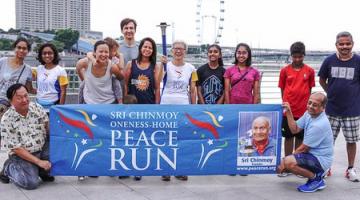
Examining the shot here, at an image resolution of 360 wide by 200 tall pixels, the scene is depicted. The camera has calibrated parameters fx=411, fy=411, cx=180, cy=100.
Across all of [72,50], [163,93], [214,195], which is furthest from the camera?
[72,50]

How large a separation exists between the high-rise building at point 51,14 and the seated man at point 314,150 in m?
97.7

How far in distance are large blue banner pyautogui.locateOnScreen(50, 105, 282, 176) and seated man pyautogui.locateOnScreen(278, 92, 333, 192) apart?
33 cm

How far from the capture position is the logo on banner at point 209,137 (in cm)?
434

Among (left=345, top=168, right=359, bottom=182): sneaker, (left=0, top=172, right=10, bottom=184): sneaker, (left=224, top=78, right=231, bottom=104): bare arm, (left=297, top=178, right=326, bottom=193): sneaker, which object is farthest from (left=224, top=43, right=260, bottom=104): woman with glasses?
(left=0, top=172, right=10, bottom=184): sneaker

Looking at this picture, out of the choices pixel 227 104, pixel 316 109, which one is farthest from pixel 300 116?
pixel 227 104

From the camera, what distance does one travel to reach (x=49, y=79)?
461 centimetres

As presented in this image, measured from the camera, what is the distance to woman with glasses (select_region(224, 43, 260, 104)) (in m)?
4.68

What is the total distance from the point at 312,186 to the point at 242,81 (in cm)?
135

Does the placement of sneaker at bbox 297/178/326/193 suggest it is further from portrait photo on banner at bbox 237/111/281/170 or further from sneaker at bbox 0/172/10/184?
sneaker at bbox 0/172/10/184

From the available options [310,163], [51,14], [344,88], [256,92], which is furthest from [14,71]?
[51,14]

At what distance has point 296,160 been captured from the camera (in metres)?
4.18

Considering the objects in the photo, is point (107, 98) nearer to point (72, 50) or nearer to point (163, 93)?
point (163, 93)

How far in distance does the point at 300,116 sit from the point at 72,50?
229 ft

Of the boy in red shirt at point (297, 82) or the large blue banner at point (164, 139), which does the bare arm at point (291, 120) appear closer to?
the large blue banner at point (164, 139)
